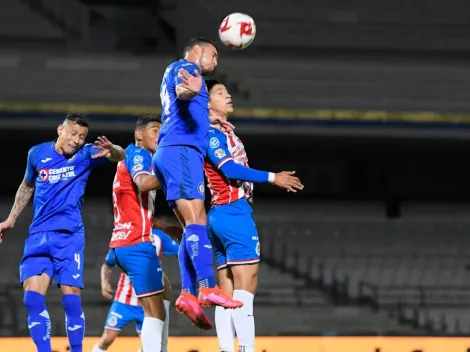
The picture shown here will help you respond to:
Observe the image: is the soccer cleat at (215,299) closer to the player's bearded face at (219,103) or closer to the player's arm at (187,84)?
the player's arm at (187,84)

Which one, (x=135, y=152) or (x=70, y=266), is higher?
(x=135, y=152)

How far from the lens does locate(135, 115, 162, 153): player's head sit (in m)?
7.27

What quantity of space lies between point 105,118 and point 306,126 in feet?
11.0

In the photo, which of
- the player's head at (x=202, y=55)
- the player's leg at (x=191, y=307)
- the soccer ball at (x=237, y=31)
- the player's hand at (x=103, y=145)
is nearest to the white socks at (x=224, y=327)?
the player's leg at (x=191, y=307)

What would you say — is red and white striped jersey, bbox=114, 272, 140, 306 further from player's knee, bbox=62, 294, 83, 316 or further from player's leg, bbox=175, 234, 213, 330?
player's leg, bbox=175, 234, 213, 330

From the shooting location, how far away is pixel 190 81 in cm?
573

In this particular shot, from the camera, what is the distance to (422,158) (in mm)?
18656

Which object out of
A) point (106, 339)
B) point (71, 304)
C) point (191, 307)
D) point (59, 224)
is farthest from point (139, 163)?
point (106, 339)

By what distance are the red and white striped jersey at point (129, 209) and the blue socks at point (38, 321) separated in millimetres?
688

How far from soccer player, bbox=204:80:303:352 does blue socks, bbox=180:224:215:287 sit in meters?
0.58

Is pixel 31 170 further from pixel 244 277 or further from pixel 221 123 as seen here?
pixel 244 277

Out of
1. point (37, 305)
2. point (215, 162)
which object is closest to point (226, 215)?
point (215, 162)

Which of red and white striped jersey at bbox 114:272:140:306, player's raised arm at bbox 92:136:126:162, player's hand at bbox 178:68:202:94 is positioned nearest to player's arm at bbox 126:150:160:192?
player's raised arm at bbox 92:136:126:162

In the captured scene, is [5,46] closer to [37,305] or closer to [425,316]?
[425,316]
